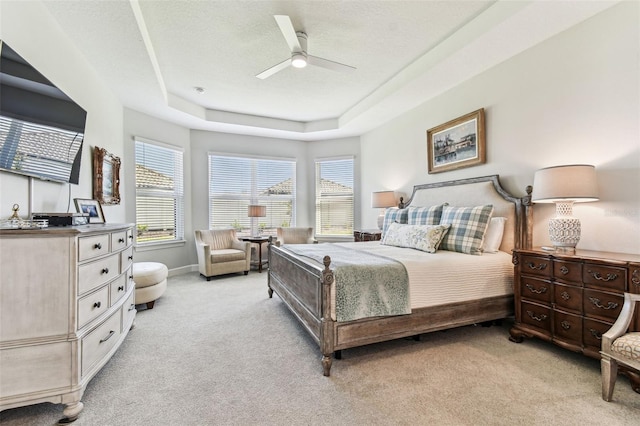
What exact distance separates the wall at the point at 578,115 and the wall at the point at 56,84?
13.9 feet

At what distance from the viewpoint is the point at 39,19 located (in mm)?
2152

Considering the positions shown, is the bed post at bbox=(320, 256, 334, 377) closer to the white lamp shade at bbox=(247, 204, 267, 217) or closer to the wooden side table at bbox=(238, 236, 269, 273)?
the wooden side table at bbox=(238, 236, 269, 273)

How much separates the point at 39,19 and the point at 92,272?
80.3 inches

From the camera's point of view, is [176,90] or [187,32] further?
[176,90]

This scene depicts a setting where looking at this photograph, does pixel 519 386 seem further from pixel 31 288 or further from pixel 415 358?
pixel 31 288

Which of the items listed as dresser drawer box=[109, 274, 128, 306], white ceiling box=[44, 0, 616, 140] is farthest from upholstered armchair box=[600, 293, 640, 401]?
dresser drawer box=[109, 274, 128, 306]

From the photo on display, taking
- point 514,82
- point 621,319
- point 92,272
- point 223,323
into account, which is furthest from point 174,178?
point 621,319

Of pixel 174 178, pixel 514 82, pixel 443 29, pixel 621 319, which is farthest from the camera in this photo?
pixel 174 178

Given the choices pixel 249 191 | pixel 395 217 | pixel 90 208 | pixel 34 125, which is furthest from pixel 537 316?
pixel 249 191

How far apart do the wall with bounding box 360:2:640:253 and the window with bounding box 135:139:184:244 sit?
15.8 feet

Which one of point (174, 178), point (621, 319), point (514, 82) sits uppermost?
point (514, 82)

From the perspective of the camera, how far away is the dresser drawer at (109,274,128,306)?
→ 81.0 inches

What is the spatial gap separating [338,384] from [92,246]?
1.83 meters

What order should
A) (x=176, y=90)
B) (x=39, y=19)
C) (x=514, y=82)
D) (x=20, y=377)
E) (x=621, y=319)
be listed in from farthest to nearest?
1. (x=176, y=90)
2. (x=514, y=82)
3. (x=39, y=19)
4. (x=621, y=319)
5. (x=20, y=377)
